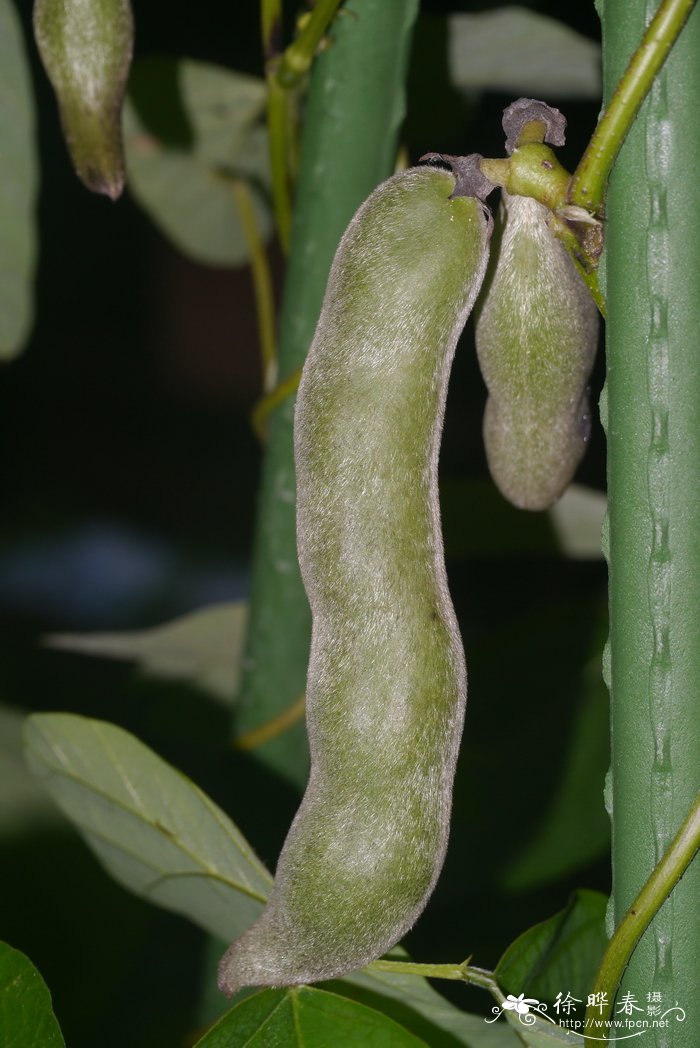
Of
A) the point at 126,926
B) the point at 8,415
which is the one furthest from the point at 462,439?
the point at 126,926

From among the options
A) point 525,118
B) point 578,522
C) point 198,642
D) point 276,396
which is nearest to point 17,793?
point 198,642

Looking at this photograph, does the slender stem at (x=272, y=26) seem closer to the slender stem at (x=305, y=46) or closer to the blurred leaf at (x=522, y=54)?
the slender stem at (x=305, y=46)

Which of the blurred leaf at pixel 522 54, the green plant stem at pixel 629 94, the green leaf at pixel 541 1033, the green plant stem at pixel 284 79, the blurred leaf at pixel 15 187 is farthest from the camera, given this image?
the blurred leaf at pixel 522 54

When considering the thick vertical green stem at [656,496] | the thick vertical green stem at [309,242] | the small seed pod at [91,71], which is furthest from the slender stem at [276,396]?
the thick vertical green stem at [656,496]

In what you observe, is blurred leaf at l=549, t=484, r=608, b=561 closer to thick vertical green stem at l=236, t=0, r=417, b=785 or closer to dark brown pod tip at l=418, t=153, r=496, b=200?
thick vertical green stem at l=236, t=0, r=417, b=785

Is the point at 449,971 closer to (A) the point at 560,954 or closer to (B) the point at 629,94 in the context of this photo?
(A) the point at 560,954

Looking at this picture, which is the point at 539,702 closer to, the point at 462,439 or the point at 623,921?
the point at 623,921

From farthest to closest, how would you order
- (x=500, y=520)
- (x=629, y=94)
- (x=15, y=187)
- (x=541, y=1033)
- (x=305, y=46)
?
(x=500, y=520) < (x=15, y=187) < (x=305, y=46) < (x=541, y=1033) < (x=629, y=94)

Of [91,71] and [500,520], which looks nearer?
[91,71]
